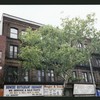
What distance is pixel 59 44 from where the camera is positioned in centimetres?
1298

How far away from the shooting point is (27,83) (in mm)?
13977

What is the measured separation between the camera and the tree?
12273mm

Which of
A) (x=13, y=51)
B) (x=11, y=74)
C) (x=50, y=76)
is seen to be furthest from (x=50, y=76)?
(x=13, y=51)

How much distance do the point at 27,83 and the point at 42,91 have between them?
5.04 feet

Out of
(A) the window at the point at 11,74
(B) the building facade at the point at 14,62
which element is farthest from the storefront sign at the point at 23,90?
(A) the window at the point at 11,74

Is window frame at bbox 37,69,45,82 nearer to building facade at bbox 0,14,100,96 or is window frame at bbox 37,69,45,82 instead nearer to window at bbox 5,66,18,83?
building facade at bbox 0,14,100,96

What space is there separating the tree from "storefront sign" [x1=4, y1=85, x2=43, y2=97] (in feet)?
5.37

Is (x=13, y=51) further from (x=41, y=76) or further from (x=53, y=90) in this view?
(x=53, y=90)

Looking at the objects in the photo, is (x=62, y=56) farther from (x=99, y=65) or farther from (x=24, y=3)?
(x=24, y=3)

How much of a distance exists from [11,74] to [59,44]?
457 cm

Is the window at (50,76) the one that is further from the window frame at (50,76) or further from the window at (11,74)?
the window at (11,74)

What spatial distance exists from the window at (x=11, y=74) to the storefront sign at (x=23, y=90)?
Result: 2.90ft

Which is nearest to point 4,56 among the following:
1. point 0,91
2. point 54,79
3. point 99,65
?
point 0,91

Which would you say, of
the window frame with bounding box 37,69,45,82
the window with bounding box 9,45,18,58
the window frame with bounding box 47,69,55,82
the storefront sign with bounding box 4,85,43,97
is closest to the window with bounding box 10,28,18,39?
the window with bounding box 9,45,18,58
